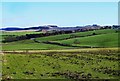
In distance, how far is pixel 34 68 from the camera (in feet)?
151

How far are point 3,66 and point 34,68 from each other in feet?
17.6

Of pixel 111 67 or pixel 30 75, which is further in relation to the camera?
pixel 111 67

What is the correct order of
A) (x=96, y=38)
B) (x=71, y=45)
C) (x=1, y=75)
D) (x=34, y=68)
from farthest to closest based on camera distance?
(x=96, y=38) → (x=71, y=45) → (x=34, y=68) → (x=1, y=75)

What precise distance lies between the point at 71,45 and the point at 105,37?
14767mm

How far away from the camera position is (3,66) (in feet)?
154

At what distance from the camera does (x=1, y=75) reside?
38938 millimetres

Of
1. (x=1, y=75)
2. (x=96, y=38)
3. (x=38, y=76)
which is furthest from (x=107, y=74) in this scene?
(x=96, y=38)

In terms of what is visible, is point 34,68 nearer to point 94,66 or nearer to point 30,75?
point 30,75

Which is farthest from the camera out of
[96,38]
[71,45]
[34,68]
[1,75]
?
[96,38]

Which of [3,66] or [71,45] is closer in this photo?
[3,66]

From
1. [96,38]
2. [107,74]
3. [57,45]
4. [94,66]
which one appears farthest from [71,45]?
[107,74]

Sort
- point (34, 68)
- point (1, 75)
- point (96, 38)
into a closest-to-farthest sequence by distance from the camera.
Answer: point (1, 75) < point (34, 68) < point (96, 38)

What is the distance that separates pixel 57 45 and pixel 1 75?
51337mm

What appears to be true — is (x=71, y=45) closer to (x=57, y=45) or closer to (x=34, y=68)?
(x=57, y=45)
